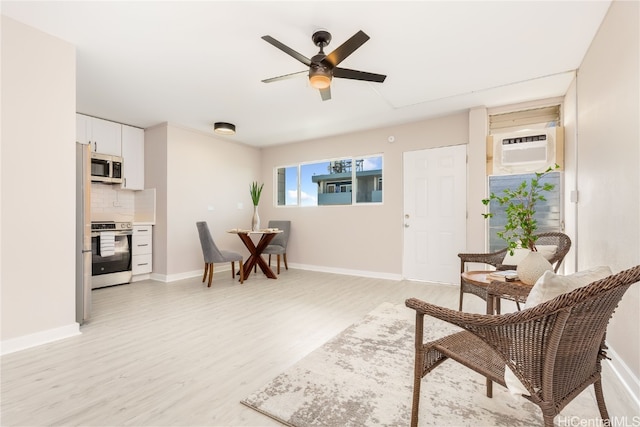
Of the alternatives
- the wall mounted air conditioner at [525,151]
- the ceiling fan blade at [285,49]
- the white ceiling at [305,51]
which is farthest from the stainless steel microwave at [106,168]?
the wall mounted air conditioner at [525,151]

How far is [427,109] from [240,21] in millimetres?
2809

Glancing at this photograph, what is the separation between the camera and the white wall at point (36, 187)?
2.15m

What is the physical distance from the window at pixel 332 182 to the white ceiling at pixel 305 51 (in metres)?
1.20

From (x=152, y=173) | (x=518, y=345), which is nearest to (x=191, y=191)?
(x=152, y=173)

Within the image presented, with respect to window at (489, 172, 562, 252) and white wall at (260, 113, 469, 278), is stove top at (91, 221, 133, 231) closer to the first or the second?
white wall at (260, 113, 469, 278)

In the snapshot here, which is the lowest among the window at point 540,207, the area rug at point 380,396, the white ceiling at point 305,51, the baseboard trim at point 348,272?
the baseboard trim at point 348,272

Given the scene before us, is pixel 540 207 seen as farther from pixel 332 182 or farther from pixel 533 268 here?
pixel 332 182

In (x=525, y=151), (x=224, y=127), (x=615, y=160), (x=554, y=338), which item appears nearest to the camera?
(x=554, y=338)

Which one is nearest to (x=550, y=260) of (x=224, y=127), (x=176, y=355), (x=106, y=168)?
(x=176, y=355)

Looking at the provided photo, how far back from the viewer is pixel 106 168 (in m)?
4.43

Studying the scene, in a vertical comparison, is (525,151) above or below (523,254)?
above

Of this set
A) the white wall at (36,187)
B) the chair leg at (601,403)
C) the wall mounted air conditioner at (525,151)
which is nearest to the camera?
the chair leg at (601,403)

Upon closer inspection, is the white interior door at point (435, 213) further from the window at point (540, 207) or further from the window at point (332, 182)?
the window at point (332, 182)

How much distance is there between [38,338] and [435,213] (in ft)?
15.1
